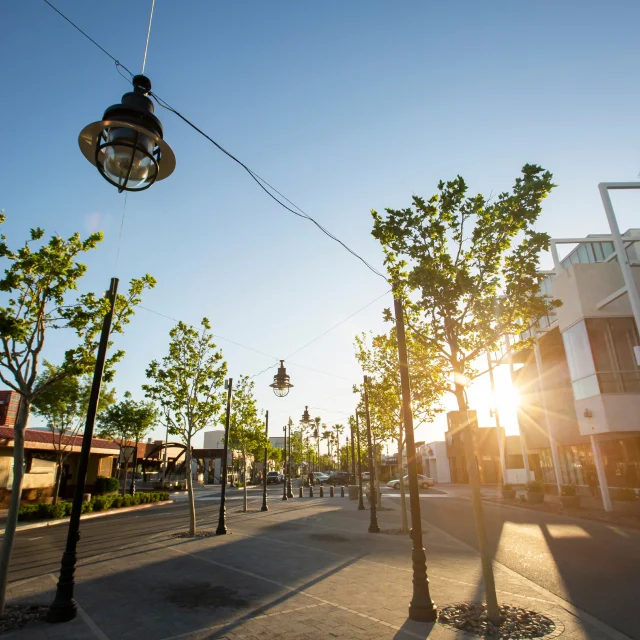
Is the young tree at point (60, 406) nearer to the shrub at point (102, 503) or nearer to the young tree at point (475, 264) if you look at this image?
the shrub at point (102, 503)

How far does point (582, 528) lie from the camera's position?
16.2 metres

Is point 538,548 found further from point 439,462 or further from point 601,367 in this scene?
point 439,462

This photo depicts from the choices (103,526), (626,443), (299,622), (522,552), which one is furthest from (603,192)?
(103,526)

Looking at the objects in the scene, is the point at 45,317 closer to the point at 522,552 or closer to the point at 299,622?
the point at 299,622

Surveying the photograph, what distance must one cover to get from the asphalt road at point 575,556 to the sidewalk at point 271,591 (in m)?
0.52

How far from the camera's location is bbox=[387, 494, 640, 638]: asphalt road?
23.6ft

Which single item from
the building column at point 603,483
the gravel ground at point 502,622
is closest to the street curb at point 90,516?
the gravel ground at point 502,622

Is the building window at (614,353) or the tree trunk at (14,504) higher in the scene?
the building window at (614,353)

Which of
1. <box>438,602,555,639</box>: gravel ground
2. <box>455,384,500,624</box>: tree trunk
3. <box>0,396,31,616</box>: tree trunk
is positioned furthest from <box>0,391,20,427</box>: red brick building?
<box>438,602,555,639</box>: gravel ground

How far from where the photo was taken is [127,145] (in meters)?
3.59

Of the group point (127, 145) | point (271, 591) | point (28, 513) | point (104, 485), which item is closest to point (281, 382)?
point (271, 591)

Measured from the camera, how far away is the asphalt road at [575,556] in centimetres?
718

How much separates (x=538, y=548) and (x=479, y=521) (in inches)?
298

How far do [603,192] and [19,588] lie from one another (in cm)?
2467
